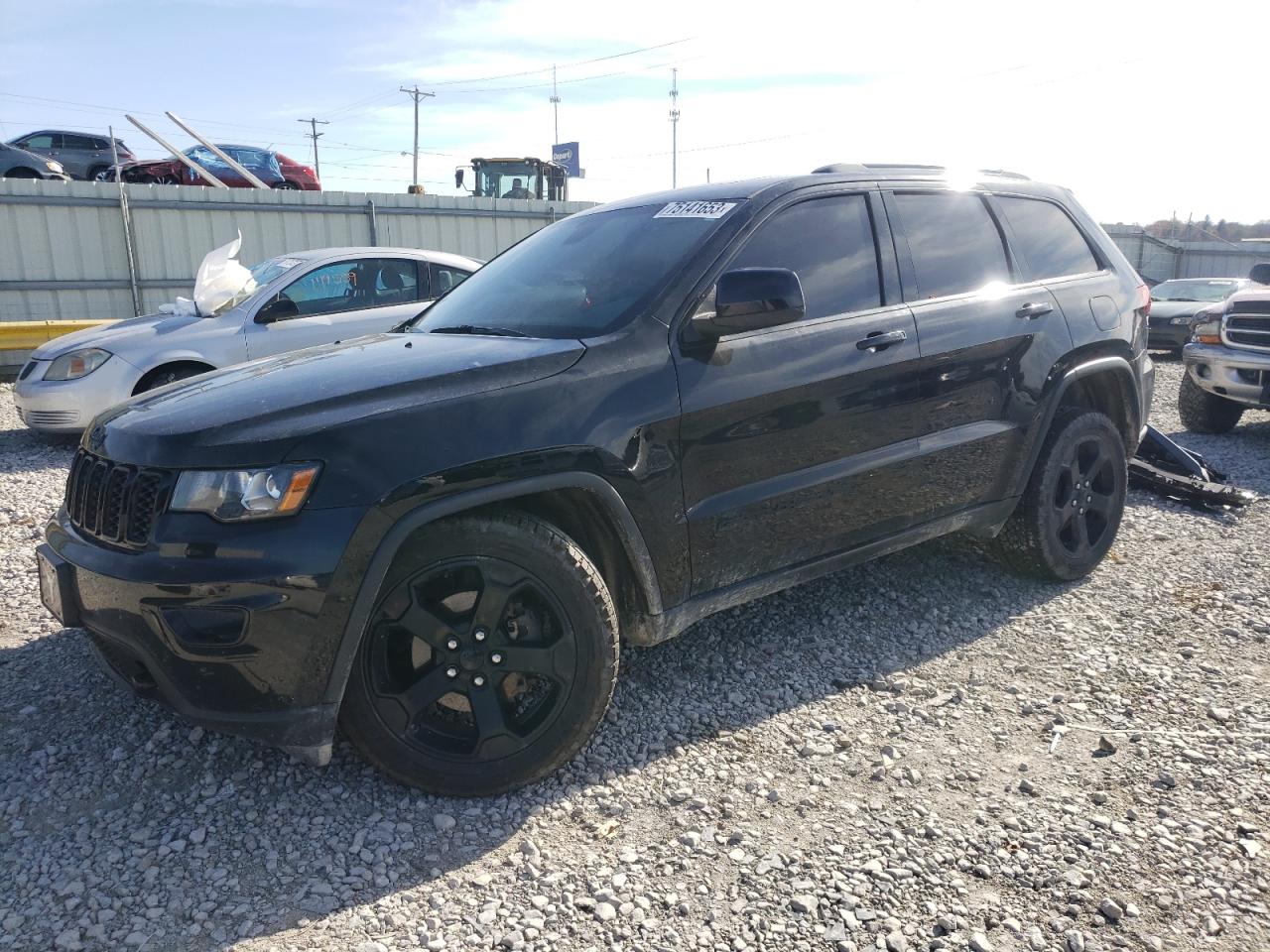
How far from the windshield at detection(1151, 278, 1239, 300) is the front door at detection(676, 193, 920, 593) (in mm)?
15171

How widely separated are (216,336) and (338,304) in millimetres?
967

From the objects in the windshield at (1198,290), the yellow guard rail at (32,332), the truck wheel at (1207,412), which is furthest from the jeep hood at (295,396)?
the windshield at (1198,290)

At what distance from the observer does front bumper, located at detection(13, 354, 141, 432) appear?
24.2 ft

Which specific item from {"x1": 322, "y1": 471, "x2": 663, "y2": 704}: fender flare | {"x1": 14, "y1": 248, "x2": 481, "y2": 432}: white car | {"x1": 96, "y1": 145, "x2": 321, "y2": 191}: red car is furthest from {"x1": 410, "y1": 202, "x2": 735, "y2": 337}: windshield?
{"x1": 96, "y1": 145, "x2": 321, "y2": 191}: red car

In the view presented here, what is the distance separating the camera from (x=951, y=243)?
154 inches

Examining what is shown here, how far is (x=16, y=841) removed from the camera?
8.52 feet

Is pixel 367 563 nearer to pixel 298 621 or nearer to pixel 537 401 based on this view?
pixel 298 621

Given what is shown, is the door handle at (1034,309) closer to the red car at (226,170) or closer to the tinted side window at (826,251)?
the tinted side window at (826,251)

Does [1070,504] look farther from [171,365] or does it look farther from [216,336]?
[171,365]

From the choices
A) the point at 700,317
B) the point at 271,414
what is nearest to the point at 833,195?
the point at 700,317

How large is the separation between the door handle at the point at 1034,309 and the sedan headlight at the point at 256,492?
9.81 feet

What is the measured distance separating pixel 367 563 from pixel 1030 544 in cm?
308

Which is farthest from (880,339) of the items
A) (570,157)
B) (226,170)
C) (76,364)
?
(570,157)

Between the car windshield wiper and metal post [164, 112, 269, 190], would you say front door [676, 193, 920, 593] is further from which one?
metal post [164, 112, 269, 190]
